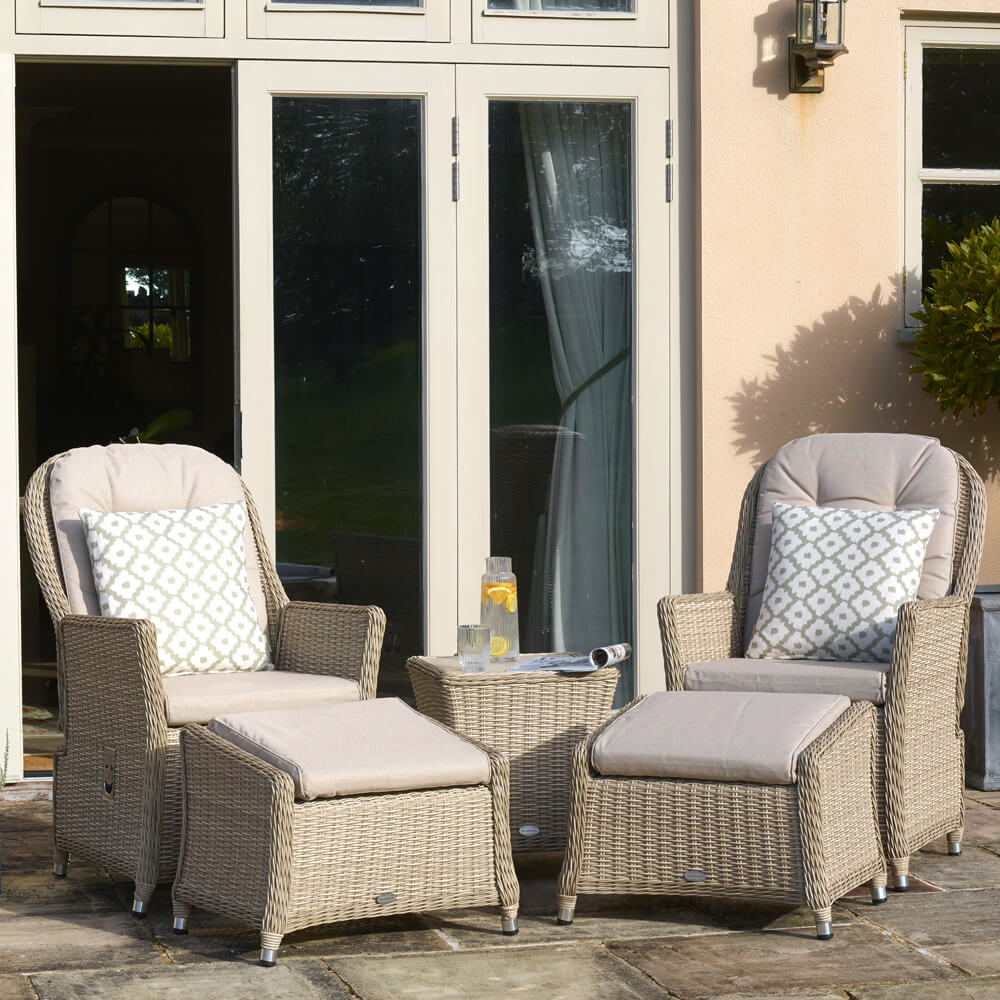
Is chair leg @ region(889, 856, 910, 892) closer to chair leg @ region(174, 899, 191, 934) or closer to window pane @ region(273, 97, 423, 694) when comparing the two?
chair leg @ region(174, 899, 191, 934)

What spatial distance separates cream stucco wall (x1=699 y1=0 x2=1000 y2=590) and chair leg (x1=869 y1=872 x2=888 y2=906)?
167 centimetres

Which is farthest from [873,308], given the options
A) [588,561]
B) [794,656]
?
[794,656]

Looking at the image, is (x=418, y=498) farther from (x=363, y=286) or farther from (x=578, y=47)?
(x=578, y=47)

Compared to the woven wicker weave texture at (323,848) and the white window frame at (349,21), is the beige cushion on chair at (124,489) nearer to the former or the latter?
the woven wicker weave texture at (323,848)

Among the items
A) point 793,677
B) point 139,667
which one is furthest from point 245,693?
point 793,677

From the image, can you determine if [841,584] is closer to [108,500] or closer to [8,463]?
[108,500]

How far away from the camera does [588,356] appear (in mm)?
4855

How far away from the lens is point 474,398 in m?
4.77

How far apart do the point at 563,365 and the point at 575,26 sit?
1079 millimetres

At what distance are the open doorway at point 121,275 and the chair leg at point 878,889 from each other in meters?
6.33

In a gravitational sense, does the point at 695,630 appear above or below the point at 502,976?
above

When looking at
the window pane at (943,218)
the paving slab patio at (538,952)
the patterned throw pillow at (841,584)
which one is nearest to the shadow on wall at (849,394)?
the window pane at (943,218)

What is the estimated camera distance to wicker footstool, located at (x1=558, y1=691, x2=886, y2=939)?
9.79ft

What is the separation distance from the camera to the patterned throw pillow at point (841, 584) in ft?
12.3
